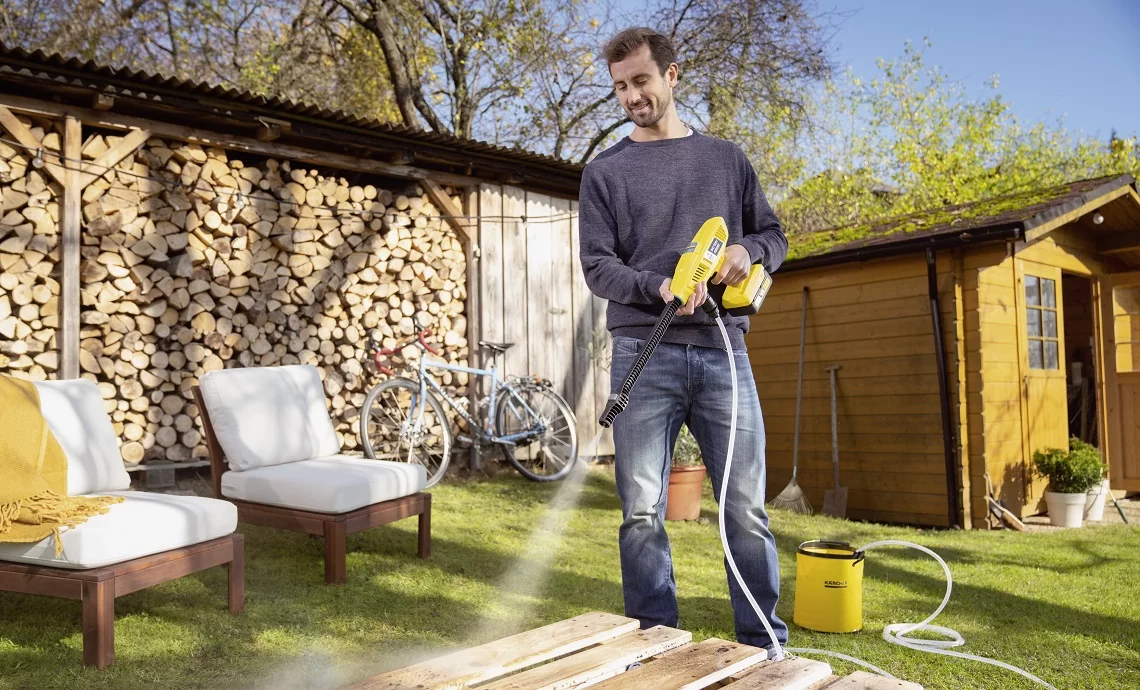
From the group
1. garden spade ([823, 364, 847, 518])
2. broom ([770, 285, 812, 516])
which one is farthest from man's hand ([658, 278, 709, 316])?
garden spade ([823, 364, 847, 518])

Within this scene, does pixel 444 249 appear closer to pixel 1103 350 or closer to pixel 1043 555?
pixel 1043 555

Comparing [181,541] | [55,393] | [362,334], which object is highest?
[362,334]

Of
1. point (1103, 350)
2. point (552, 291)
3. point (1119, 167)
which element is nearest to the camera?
point (552, 291)

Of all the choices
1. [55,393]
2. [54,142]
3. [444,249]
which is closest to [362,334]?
[444,249]

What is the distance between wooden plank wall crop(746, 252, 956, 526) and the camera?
20.0 ft

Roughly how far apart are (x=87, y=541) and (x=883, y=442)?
5442 mm

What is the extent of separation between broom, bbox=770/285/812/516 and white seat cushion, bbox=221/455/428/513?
12.0 ft

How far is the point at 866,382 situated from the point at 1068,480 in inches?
61.3

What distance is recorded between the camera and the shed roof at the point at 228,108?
14.9 ft

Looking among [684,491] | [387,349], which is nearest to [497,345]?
[387,349]

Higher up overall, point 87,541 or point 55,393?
point 55,393

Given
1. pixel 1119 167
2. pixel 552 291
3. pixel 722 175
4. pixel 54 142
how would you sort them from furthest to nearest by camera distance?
pixel 1119 167
pixel 552 291
pixel 54 142
pixel 722 175

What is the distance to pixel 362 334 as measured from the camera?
613cm

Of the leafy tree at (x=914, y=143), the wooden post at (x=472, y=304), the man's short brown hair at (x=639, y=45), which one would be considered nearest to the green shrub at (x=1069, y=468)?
the wooden post at (x=472, y=304)
